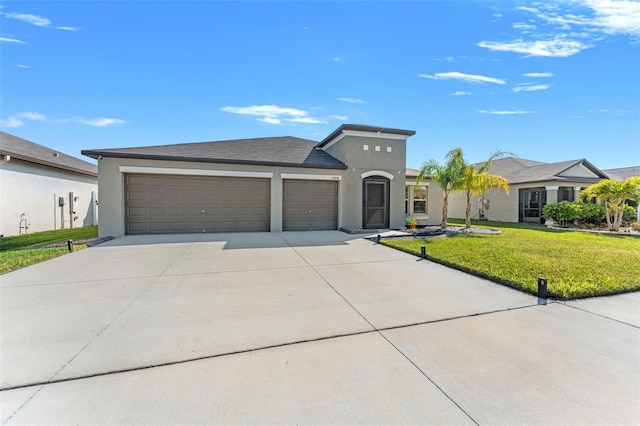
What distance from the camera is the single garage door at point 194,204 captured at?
37.6 ft

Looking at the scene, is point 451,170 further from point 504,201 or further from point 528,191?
point 504,201

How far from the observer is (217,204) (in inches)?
484

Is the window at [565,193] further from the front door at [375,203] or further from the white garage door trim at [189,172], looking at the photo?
the white garage door trim at [189,172]

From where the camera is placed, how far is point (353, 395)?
7.08 feet

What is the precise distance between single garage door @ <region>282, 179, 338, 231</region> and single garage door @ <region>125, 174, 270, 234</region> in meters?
1.02

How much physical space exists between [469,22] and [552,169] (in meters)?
14.8

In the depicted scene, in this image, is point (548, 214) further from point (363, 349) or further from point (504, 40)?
point (363, 349)

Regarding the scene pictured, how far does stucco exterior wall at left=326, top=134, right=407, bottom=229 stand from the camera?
1339cm

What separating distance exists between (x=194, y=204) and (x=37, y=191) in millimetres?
8111

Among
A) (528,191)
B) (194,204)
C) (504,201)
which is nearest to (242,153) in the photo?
(194,204)

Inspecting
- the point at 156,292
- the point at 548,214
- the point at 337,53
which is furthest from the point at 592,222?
the point at 156,292

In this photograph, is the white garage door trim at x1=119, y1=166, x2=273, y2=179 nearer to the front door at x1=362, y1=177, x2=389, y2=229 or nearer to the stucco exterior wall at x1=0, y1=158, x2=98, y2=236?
the front door at x1=362, y1=177, x2=389, y2=229

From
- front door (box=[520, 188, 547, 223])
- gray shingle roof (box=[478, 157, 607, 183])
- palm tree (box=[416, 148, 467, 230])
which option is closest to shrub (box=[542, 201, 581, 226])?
front door (box=[520, 188, 547, 223])

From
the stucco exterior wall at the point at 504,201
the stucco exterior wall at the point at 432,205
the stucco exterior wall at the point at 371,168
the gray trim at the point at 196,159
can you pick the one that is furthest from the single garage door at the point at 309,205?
the stucco exterior wall at the point at 504,201
